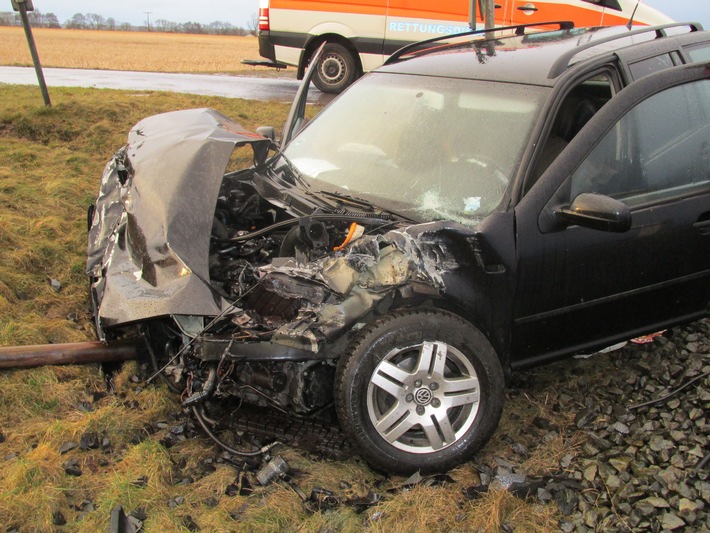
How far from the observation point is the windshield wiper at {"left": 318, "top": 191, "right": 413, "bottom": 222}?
305 centimetres

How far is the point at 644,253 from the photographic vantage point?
9.87ft

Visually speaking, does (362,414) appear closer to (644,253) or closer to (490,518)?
(490,518)

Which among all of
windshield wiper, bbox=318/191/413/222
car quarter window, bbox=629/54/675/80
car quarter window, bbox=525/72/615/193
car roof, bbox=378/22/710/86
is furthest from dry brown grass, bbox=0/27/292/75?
car quarter window, bbox=525/72/615/193

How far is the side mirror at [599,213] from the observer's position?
8.26ft

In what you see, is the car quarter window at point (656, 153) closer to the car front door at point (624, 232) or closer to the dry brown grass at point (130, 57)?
the car front door at point (624, 232)

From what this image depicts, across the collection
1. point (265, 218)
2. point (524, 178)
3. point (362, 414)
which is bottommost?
point (362, 414)

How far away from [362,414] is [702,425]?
1598 mm

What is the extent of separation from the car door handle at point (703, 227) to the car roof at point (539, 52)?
0.94 metres

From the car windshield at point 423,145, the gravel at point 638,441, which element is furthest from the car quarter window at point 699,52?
the gravel at point 638,441

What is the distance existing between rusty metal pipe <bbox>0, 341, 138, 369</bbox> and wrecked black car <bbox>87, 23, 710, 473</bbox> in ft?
0.41

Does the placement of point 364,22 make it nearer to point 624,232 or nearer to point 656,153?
point 656,153

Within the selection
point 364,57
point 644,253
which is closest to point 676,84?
point 644,253

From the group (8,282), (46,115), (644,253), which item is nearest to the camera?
(644,253)

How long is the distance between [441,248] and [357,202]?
2.27 feet
